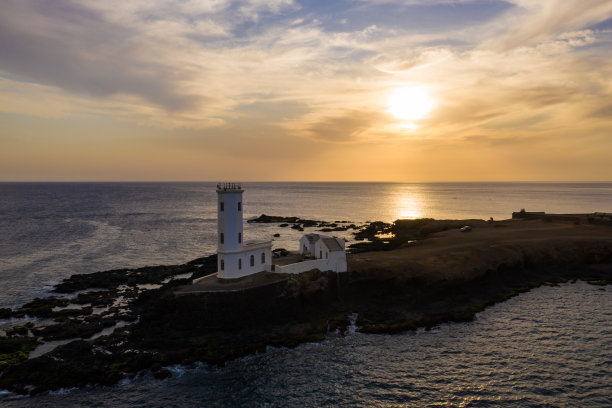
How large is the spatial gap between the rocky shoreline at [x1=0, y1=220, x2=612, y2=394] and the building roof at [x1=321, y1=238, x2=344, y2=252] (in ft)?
9.92

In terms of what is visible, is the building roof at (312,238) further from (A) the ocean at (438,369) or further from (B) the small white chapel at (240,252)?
(A) the ocean at (438,369)

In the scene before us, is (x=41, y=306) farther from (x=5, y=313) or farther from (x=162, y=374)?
(x=162, y=374)

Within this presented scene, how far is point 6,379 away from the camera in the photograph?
26766 millimetres

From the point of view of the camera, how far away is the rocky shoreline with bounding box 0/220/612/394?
29859mm

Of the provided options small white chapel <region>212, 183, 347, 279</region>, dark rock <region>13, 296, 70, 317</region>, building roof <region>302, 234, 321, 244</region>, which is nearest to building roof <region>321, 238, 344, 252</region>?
small white chapel <region>212, 183, 347, 279</region>

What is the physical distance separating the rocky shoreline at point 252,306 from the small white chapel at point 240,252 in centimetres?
142

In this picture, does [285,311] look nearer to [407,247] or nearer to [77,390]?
[77,390]

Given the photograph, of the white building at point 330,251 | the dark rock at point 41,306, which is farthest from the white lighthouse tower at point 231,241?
the dark rock at point 41,306

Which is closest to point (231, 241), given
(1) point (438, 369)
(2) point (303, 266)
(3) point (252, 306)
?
(3) point (252, 306)

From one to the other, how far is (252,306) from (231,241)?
7.08m

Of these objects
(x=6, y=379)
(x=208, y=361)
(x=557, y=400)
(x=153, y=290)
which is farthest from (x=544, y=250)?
(x=6, y=379)

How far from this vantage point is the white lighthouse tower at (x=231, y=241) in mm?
39125

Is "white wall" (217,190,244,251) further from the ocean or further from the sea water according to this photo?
the ocean

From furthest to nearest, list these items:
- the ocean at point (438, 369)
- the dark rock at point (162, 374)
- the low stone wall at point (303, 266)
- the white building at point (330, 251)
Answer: the white building at point (330, 251), the low stone wall at point (303, 266), the dark rock at point (162, 374), the ocean at point (438, 369)
